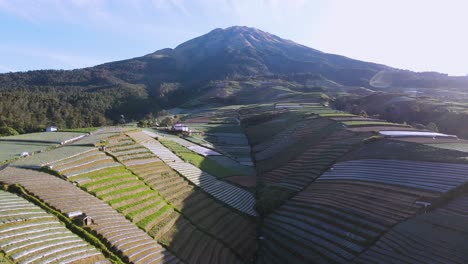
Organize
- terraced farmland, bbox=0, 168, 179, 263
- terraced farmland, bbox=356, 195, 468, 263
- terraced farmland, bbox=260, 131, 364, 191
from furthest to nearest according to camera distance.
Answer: terraced farmland, bbox=260, 131, 364, 191
terraced farmland, bbox=0, 168, 179, 263
terraced farmland, bbox=356, 195, 468, 263

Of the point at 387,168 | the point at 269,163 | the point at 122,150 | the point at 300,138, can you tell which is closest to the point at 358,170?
the point at 387,168

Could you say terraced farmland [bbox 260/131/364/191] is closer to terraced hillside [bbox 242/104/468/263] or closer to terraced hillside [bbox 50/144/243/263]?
terraced hillside [bbox 242/104/468/263]

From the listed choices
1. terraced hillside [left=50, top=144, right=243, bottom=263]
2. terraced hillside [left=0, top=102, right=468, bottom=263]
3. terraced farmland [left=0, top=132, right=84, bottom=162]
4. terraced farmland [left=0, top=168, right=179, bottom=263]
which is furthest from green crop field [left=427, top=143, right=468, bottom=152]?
terraced farmland [left=0, top=132, right=84, bottom=162]

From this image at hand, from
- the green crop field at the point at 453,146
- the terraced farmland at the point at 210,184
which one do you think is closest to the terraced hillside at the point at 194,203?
the terraced farmland at the point at 210,184

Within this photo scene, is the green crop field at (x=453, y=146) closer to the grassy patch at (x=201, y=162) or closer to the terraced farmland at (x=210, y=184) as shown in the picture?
the terraced farmland at (x=210, y=184)

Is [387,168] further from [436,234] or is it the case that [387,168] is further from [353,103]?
[353,103]

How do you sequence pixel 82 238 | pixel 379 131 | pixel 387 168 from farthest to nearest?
1. pixel 379 131
2. pixel 387 168
3. pixel 82 238

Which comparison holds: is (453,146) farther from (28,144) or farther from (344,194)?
(28,144)
